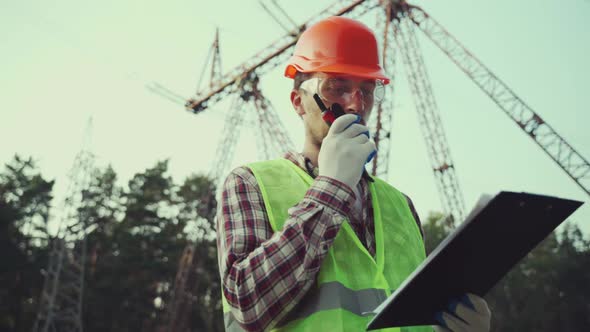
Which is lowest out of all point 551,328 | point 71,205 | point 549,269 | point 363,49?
point 551,328

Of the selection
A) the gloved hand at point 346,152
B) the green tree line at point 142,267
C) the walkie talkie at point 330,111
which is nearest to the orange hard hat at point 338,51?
the walkie talkie at point 330,111

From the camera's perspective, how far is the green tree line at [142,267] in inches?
1332

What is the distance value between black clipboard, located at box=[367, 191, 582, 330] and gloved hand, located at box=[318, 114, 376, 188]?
0.41 metres

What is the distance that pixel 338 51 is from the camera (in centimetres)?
208

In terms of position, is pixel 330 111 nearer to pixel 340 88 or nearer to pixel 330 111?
pixel 330 111

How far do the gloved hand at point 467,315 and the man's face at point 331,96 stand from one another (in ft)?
2.90

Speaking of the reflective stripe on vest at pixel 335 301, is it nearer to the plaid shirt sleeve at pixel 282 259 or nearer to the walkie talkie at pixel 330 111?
the plaid shirt sleeve at pixel 282 259

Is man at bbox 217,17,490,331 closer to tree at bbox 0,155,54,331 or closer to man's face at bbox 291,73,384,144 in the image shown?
man's face at bbox 291,73,384,144

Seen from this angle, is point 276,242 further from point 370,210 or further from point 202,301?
point 202,301

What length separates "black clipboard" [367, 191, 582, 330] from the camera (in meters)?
1.17

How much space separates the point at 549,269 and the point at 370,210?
48.2 meters

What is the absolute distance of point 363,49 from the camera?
83.4 inches

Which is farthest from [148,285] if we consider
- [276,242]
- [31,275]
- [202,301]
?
[276,242]

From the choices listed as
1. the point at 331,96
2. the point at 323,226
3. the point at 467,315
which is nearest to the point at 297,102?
the point at 331,96
